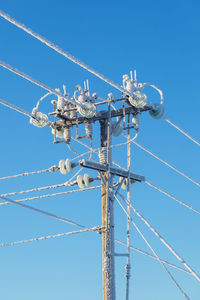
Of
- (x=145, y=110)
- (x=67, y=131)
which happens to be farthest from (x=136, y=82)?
(x=67, y=131)

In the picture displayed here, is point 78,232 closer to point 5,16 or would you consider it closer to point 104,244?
point 104,244

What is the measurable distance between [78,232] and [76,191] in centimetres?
235

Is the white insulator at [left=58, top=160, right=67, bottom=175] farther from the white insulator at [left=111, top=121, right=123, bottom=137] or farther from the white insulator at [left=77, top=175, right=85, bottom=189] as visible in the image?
the white insulator at [left=111, top=121, right=123, bottom=137]

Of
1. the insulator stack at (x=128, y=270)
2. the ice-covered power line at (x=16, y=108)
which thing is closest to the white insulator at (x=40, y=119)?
the ice-covered power line at (x=16, y=108)

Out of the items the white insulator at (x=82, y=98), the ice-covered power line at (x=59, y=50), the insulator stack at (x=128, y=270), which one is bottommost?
the insulator stack at (x=128, y=270)

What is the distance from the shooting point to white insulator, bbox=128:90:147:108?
3198cm

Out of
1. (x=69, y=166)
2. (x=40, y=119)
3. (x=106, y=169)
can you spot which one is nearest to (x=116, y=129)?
(x=106, y=169)

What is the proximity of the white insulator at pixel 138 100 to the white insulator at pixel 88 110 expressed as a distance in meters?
1.63

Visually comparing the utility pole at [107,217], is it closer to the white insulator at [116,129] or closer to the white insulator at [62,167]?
the white insulator at [116,129]

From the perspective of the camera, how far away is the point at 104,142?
3275cm

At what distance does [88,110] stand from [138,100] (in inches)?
86.8

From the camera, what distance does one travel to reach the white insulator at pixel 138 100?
32.0 meters

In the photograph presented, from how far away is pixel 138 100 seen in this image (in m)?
32.1

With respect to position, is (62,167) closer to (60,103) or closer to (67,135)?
(67,135)
